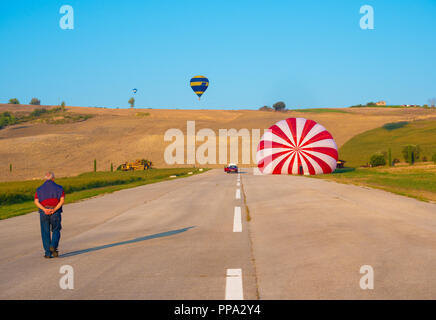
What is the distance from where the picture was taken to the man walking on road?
8.66 m

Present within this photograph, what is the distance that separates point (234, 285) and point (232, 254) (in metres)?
2.14

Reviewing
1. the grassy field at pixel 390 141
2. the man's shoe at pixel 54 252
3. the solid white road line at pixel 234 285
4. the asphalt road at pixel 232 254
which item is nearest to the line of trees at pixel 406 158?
the grassy field at pixel 390 141

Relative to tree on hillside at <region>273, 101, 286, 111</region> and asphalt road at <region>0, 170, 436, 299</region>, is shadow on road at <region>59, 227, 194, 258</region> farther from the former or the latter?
tree on hillside at <region>273, 101, 286, 111</region>

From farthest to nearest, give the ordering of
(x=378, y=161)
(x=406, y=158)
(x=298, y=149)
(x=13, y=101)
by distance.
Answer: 1. (x=13, y=101)
2. (x=406, y=158)
3. (x=378, y=161)
4. (x=298, y=149)

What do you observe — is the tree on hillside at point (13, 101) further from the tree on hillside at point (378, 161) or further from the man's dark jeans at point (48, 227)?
the man's dark jeans at point (48, 227)

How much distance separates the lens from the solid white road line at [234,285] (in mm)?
5784

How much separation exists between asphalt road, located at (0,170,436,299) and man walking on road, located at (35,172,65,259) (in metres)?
0.37

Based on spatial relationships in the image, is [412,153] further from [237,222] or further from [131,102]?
[131,102]

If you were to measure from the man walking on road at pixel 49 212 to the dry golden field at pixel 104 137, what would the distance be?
46.6m

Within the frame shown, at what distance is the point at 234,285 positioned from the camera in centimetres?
629

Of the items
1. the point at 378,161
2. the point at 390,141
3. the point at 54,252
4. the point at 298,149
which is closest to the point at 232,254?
the point at 54,252

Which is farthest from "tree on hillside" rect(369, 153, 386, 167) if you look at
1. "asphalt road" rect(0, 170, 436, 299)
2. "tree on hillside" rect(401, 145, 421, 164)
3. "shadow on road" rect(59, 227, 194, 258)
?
"shadow on road" rect(59, 227, 194, 258)

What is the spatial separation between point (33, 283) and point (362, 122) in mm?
102160
